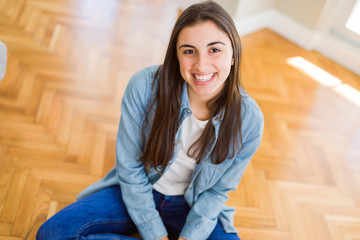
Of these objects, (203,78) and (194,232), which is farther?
(194,232)

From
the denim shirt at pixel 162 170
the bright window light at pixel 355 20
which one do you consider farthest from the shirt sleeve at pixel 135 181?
the bright window light at pixel 355 20

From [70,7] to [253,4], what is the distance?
4.51 ft

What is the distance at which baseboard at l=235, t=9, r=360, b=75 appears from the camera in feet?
10.3

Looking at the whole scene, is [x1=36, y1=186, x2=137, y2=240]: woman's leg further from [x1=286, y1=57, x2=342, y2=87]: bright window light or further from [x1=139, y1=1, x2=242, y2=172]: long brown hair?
[x1=286, y1=57, x2=342, y2=87]: bright window light

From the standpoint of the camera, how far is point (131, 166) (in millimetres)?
1542

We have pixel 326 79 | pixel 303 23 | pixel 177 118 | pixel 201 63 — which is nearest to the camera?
pixel 201 63

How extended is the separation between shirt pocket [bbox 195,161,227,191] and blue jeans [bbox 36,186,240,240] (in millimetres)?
112

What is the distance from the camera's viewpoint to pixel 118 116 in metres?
2.39

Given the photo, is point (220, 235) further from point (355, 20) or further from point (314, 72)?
point (355, 20)

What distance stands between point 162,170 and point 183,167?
8 centimetres

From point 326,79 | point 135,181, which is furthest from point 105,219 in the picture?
point 326,79

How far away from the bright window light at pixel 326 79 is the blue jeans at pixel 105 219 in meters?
1.70

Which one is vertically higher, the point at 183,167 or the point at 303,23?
the point at 183,167

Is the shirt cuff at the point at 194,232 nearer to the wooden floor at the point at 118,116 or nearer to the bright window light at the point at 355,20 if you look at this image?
the wooden floor at the point at 118,116
